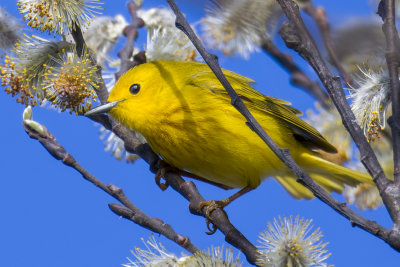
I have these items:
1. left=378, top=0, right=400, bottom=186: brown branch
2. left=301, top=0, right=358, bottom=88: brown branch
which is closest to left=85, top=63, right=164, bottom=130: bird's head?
left=301, top=0, right=358, bottom=88: brown branch

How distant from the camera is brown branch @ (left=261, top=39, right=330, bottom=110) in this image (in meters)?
3.18

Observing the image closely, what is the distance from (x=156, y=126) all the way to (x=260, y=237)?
1.19 m

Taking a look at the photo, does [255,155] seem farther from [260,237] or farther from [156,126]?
[260,237]

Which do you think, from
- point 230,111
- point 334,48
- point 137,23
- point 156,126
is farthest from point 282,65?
point 334,48

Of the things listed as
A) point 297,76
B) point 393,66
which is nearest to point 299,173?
point 393,66

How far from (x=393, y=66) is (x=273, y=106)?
68.4 inches

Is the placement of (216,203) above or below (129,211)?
above

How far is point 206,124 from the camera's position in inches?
126

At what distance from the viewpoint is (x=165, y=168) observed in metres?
3.41

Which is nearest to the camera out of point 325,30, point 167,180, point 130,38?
point 325,30

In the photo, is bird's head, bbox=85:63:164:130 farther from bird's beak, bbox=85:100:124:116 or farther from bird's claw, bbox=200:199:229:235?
bird's claw, bbox=200:199:229:235

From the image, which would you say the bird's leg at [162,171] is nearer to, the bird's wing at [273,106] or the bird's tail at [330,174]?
the bird's wing at [273,106]

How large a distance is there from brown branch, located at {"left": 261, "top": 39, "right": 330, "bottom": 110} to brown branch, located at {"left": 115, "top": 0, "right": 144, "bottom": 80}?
1.03 metres

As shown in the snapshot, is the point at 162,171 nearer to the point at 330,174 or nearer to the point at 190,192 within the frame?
the point at 190,192
